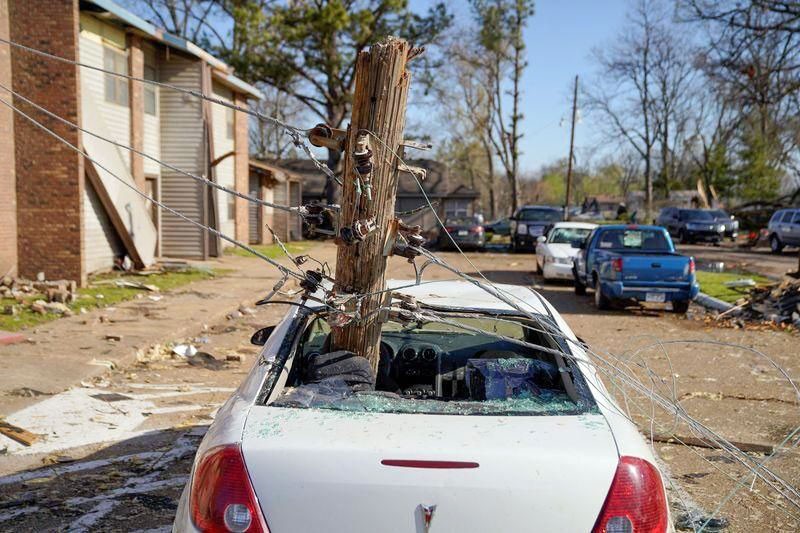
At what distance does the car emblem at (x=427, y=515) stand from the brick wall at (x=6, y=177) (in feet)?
48.6

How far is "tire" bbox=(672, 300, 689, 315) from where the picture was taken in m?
15.0

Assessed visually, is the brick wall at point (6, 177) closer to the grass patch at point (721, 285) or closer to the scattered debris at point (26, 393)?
the scattered debris at point (26, 393)

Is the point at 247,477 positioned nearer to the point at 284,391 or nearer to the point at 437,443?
the point at 437,443

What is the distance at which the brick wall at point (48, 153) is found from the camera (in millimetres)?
15602

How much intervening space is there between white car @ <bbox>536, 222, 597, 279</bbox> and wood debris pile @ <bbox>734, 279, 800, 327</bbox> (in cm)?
438

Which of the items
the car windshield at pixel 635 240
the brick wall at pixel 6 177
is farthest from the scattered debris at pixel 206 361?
the car windshield at pixel 635 240

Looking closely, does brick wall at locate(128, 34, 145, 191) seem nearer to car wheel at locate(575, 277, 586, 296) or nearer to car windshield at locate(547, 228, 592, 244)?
car windshield at locate(547, 228, 592, 244)

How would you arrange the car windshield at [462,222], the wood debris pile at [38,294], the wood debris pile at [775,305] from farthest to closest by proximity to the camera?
the car windshield at [462,222] → the wood debris pile at [775,305] → the wood debris pile at [38,294]

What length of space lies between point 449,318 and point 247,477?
1923 millimetres

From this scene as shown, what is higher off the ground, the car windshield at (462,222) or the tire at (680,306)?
the car windshield at (462,222)

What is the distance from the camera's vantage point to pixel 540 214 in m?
33.5

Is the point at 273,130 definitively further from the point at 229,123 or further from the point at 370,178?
the point at 370,178

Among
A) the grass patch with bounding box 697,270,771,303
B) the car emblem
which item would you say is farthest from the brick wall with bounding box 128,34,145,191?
the car emblem

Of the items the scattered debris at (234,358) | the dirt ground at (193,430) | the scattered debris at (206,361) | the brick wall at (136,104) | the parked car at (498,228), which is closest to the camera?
the dirt ground at (193,430)
